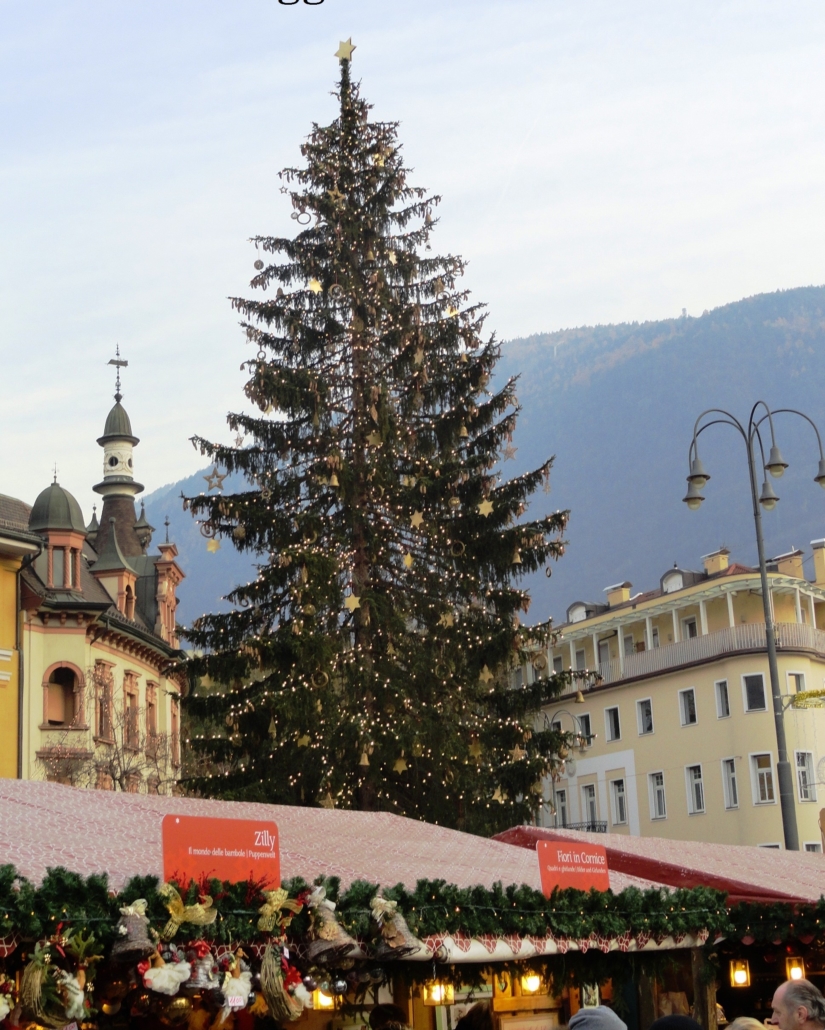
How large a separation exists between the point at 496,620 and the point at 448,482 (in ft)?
8.60

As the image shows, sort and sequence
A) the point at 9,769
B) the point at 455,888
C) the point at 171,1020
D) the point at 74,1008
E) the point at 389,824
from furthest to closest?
the point at 9,769 < the point at 389,824 < the point at 455,888 < the point at 171,1020 < the point at 74,1008

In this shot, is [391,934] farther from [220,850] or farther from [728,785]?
[728,785]

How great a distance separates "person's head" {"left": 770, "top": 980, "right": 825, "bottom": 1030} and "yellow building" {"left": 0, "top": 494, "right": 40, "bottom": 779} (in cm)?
3138

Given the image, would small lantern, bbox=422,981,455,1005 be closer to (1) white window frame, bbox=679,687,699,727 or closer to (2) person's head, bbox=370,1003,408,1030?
(2) person's head, bbox=370,1003,408,1030

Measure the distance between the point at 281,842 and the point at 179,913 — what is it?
2.92 metres

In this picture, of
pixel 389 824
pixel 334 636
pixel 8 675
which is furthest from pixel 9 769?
pixel 389 824

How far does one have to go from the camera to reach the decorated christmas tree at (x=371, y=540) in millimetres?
24328

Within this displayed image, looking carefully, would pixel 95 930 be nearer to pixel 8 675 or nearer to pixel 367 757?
pixel 367 757

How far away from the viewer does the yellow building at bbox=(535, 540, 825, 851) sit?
5019cm

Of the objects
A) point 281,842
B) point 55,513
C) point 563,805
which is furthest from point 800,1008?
point 563,805

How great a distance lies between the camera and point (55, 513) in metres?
41.8

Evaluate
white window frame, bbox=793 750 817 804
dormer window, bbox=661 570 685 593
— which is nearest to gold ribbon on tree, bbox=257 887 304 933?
white window frame, bbox=793 750 817 804

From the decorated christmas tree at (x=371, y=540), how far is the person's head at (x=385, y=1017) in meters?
12.9

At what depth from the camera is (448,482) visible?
2636cm
